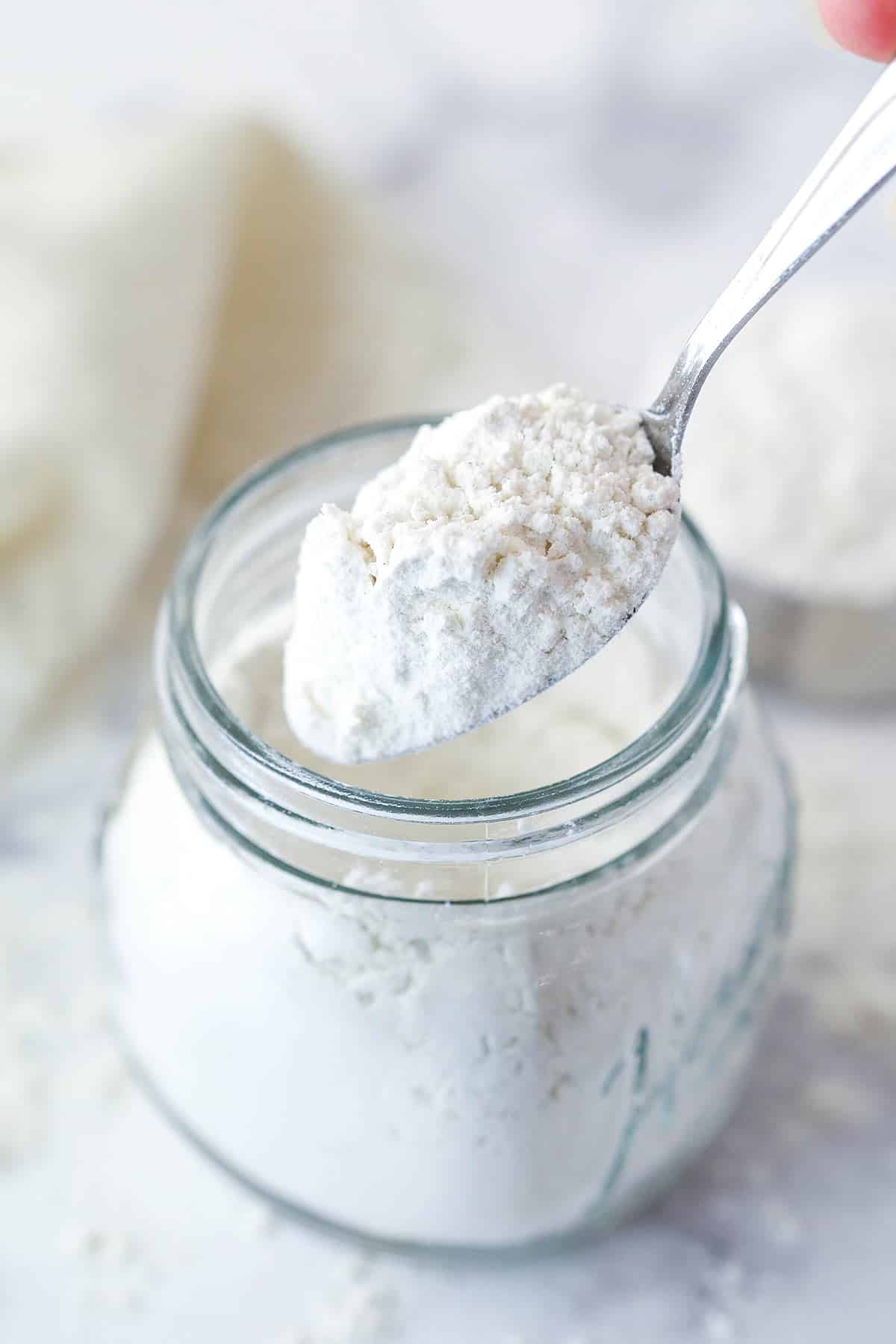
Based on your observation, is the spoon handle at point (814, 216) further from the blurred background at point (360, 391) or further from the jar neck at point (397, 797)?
the blurred background at point (360, 391)

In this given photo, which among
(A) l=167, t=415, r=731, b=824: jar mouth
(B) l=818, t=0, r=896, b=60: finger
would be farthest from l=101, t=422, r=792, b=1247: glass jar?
(B) l=818, t=0, r=896, b=60: finger

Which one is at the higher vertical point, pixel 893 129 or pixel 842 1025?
pixel 893 129

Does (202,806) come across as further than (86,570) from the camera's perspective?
No

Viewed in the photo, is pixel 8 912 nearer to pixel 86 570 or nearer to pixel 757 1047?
pixel 86 570

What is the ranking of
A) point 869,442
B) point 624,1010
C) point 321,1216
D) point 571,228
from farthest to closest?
point 571,228 → point 869,442 → point 321,1216 → point 624,1010

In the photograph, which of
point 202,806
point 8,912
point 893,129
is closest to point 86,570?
point 8,912

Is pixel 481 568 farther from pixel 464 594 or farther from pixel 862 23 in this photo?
pixel 862 23

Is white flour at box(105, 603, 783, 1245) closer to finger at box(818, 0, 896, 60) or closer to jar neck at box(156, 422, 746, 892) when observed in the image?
jar neck at box(156, 422, 746, 892)

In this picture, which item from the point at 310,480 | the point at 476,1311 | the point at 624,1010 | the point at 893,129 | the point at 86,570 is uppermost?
the point at 893,129
